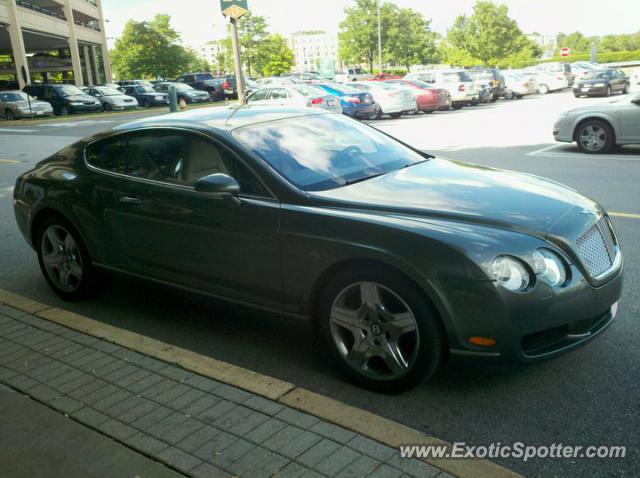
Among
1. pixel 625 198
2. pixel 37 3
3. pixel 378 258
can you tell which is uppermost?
pixel 37 3

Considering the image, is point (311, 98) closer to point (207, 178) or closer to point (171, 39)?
point (207, 178)

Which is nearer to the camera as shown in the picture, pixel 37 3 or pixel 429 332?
pixel 429 332

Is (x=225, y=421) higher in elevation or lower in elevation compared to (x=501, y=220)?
lower

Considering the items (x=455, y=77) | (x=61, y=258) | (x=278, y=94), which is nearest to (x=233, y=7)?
(x=278, y=94)

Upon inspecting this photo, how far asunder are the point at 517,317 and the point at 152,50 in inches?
2906

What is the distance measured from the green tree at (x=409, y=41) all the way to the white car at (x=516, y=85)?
39.8 meters

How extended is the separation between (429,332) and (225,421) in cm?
109

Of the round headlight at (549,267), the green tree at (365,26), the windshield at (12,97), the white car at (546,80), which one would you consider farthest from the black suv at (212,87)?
the round headlight at (549,267)

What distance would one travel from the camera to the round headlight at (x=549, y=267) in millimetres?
3117

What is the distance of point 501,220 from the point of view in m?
3.31

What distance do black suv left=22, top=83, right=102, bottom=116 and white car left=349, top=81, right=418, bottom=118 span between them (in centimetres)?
1768

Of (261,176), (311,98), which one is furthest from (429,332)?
(311,98)

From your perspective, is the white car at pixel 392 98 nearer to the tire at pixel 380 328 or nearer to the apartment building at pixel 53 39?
the tire at pixel 380 328

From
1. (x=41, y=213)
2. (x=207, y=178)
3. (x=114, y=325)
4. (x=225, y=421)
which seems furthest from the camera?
(x=41, y=213)
